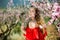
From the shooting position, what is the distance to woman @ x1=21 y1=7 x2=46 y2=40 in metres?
1.59

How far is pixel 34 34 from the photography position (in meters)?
1.59

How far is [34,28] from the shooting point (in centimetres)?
160

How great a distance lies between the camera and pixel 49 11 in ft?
5.38

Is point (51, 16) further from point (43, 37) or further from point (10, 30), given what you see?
point (10, 30)

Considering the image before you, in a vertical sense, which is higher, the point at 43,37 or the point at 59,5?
the point at 59,5

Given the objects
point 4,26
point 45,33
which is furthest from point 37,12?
point 4,26

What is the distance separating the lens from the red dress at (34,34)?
1.58 m

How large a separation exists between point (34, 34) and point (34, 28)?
2.0 inches

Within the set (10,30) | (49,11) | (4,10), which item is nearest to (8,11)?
(4,10)

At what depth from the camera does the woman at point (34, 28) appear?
62.4 inches

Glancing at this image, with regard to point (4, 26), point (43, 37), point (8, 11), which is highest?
point (8, 11)

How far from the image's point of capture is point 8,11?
1586 mm

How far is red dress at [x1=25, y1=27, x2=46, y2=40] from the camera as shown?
62.2 inches

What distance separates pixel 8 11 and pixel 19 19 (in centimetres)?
11
